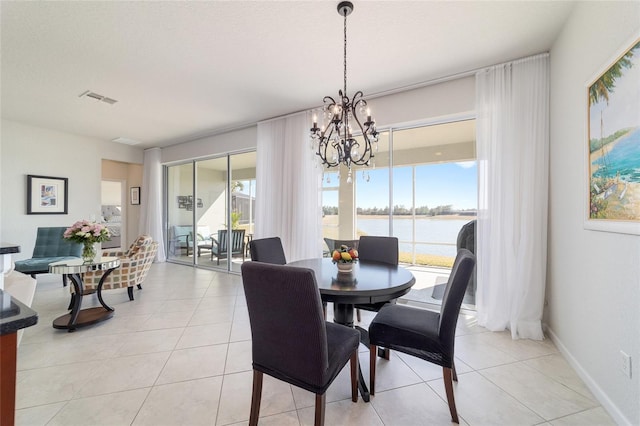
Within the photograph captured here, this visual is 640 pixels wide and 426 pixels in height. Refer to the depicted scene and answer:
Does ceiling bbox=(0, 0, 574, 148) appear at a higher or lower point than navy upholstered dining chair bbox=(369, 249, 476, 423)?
higher

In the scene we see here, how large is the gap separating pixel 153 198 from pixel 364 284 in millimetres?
6291

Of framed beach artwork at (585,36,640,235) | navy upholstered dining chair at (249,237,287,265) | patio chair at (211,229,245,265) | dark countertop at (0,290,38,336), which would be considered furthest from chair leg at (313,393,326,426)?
patio chair at (211,229,245,265)

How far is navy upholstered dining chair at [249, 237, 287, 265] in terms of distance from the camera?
2.69 m

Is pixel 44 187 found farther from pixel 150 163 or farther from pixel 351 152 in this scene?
pixel 351 152

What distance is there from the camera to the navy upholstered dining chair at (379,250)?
9.25ft

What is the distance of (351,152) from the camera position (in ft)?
7.39

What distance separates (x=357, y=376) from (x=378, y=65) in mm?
2917

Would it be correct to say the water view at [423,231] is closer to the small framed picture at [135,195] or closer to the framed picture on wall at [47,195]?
the framed picture on wall at [47,195]

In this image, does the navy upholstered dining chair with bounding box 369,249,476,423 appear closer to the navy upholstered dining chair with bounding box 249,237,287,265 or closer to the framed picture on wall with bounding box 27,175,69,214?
the navy upholstered dining chair with bounding box 249,237,287,265

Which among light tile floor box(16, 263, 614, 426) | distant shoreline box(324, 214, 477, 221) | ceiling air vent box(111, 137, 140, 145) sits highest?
ceiling air vent box(111, 137, 140, 145)

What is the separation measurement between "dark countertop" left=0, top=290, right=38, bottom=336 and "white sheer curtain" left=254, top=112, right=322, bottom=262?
3.23 m

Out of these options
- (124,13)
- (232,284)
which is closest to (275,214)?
(232,284)

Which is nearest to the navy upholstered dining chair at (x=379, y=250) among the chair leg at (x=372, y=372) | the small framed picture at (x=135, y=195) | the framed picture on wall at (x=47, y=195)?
the chair leg at (x=372, y=372)

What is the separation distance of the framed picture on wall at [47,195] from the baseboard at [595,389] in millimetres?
7730
